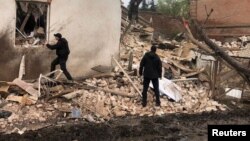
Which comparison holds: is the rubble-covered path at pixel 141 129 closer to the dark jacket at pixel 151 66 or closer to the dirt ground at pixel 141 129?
the dirt ground at pixel 141 129

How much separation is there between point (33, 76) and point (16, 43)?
3.73ft

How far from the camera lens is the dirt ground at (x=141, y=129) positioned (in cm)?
1030

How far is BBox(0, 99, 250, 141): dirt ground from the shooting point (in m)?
10.3

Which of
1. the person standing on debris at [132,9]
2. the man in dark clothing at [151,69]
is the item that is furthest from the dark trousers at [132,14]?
the man in dark clothing at [151,69]

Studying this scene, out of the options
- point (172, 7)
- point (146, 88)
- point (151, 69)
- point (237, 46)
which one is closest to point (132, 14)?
point (237, 46)

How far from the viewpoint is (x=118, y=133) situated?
10773 millimetres

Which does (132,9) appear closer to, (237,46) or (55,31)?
(237,46)

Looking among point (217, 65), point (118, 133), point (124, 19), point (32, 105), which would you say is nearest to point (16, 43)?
point (32, 105)

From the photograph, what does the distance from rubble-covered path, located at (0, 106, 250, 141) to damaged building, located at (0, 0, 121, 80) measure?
338cm

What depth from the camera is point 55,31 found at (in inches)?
590

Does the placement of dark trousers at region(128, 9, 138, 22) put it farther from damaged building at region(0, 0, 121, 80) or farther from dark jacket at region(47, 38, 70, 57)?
dark jacket at region(47, 38, 70, 57)

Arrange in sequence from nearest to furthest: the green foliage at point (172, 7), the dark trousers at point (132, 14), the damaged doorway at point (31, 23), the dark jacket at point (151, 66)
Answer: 1. the dark jacket at point (151, 66)
2. the damaged doorway at point (31, 23)
3. the dark trousers at point (132, 14)
4. the green foliage at point (172, 7)

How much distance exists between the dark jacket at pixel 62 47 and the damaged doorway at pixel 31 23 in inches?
34.5

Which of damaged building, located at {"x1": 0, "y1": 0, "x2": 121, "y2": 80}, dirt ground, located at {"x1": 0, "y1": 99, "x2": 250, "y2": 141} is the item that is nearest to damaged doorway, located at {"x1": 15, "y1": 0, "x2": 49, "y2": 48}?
damaged building, located at {"x1": 0, "y1": 0, "x2": 121, "y2": 80}
